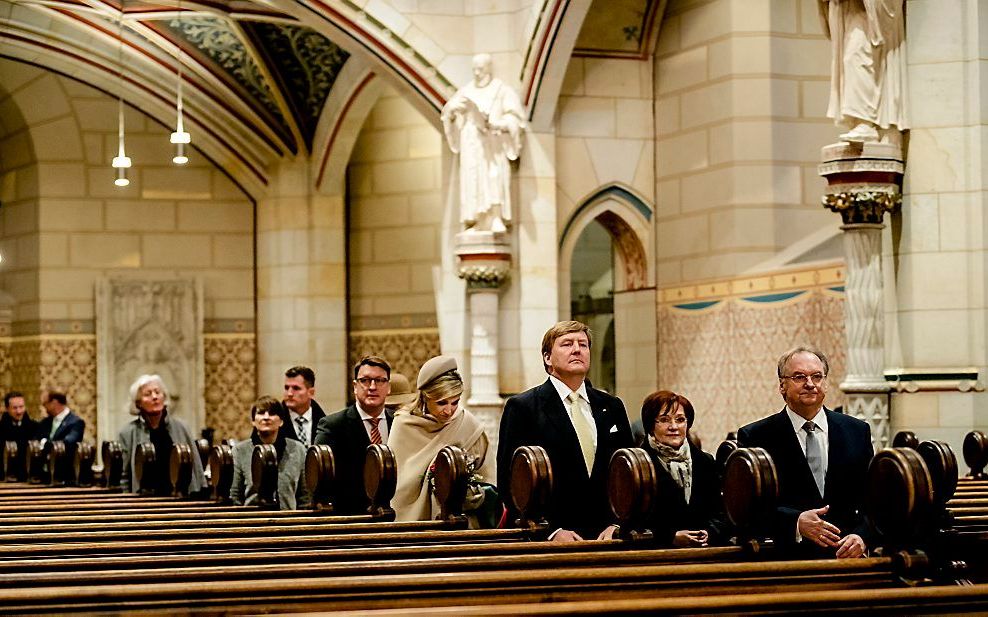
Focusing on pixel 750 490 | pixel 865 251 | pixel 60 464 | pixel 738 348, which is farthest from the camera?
pixel 738 348

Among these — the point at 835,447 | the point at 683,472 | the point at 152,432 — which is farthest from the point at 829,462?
the point at 152,432

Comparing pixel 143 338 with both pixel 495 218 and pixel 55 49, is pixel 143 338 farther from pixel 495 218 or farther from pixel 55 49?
pixel 495 218

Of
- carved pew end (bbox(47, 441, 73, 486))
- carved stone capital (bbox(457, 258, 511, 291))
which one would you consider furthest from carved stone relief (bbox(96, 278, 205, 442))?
carved pew end (bbox(47, 441, 73, 486))

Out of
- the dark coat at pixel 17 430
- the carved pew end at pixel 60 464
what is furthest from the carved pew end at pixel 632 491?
the dark coat at pixel 17 430

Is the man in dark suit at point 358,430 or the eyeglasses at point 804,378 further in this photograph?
the man in dark suit at point 358,430

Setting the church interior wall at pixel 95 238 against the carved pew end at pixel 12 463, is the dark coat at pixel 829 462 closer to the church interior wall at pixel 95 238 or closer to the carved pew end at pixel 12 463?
the carved pew end at pixel 12 463

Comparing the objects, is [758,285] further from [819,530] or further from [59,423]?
[819,530]

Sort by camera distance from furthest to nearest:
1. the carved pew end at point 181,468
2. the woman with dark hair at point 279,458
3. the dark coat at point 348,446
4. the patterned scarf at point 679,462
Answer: the carved pew end at point 181,468 → the woman with dark hair at point 279,458 → the dark coat at point 348,446 → the patterned scarf at point 679,462

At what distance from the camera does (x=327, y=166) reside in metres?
16.1

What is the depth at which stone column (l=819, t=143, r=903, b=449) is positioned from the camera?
8.52 meters

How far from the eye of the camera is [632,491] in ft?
13.0

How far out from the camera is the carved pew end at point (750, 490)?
377 cm

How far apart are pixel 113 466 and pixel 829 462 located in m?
4.65

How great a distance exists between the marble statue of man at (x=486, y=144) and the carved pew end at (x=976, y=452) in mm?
5453
